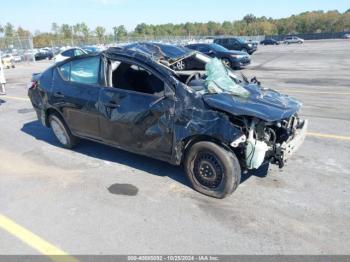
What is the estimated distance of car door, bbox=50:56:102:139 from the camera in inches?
213

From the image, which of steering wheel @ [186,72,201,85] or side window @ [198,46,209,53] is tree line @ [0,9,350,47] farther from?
steering wheel @ [186,72,201,85]

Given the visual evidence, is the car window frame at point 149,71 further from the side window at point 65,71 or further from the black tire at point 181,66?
the side window at point 65,71

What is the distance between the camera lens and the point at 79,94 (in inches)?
221

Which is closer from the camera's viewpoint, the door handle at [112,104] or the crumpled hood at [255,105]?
the crumpled hood at [255,105]

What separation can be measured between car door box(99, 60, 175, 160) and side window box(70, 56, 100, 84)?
345mm

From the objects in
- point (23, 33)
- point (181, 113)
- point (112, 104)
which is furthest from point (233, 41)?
point (23, 33)

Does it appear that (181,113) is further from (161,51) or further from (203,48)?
(203,48)

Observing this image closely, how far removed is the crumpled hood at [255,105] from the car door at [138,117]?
60 cm

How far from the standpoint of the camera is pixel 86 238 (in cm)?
372

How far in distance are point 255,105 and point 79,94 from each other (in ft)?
9.22

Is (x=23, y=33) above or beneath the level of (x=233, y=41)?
above

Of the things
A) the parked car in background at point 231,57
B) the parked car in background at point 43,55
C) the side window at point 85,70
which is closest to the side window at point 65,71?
the side window at point 85,70

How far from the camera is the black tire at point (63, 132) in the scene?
6.25 metres

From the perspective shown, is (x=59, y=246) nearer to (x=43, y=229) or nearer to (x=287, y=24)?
(x=43, y=229)
